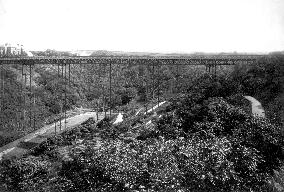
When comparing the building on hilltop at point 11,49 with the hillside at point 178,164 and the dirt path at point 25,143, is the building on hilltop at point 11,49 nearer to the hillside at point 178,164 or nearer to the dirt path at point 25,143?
the dirt path at point 25,143

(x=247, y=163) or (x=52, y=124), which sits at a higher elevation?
(x=247, y=163)

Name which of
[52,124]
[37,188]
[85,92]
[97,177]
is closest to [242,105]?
[97,177]

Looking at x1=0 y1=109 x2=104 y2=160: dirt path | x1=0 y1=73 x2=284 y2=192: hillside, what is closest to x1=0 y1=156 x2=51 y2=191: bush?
x1=0 y1=73 x2=284 y2=192: hillside

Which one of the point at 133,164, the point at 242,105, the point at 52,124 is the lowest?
the point at 52,124

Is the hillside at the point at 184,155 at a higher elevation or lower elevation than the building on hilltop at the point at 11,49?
lower

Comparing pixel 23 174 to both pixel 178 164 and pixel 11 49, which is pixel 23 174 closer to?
pixel 178 164

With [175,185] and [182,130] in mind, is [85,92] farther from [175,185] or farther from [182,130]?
[175,185]

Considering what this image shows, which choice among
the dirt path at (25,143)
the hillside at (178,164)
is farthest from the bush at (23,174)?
the dirt path at (25,143)

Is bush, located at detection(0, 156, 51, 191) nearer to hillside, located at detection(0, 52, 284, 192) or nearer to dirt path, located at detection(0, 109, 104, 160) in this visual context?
hillside, located at detection(0, 52, 284, 192)

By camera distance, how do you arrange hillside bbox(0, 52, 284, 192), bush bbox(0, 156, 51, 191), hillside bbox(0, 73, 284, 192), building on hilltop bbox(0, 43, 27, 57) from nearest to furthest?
hillside bbox(0, 73, 284, 192), hillside bbox(0, 52, 284, 192), bush bbox(0, 156, 51, 191), building on hilltop bbox(0, 43, 27, 57)

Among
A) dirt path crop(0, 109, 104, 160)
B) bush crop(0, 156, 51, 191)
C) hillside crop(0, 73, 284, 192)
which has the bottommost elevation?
dirt path crop(0, 109, 104, 160)

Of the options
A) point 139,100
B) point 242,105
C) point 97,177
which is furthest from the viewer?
point 139,100
